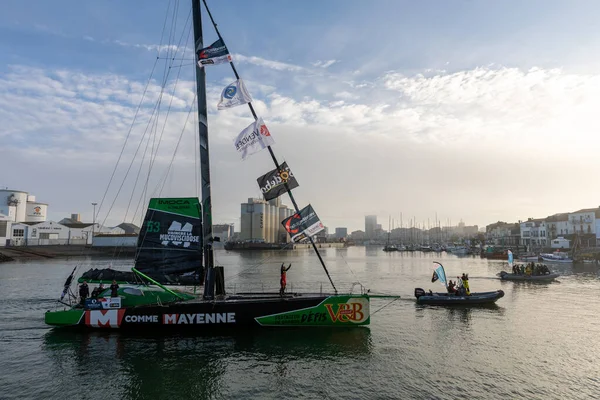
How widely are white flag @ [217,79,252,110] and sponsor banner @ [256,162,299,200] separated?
4137 mm

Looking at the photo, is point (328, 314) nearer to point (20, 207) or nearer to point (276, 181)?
point (276, 181)

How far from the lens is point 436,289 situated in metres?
40.7

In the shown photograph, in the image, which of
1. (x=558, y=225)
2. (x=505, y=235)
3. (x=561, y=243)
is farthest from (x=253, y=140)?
Result: (x=505, y=235)

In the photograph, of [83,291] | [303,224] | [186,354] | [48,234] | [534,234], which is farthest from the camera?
[534,234]

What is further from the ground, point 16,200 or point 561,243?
point 16,200

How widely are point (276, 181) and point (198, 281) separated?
A: 6.96 m

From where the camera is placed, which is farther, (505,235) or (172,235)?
(505,235)

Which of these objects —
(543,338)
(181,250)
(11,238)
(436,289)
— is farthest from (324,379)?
(11,238)

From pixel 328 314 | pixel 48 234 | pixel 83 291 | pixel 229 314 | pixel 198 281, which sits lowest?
pixel 328 314

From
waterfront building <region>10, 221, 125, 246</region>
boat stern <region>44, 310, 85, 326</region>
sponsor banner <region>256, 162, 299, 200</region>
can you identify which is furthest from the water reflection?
waterfront building <region>10, 221, 125, 246</region>

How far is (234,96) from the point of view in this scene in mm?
20109

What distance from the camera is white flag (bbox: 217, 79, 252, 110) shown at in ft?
65.7

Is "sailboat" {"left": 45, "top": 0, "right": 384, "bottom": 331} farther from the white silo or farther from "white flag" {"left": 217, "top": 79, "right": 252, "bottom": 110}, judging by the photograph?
the white silo

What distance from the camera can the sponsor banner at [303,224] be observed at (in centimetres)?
1997
